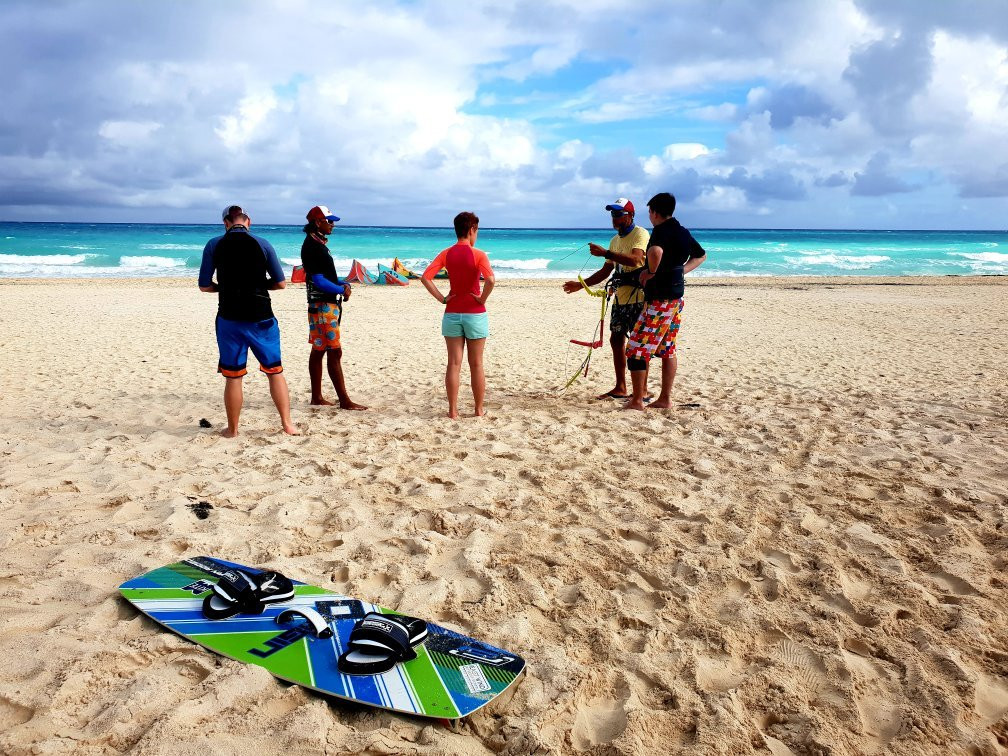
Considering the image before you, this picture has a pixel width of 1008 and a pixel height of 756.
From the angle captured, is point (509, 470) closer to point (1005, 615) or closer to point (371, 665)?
point (371, 665)

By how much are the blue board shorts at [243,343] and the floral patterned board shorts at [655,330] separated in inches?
118

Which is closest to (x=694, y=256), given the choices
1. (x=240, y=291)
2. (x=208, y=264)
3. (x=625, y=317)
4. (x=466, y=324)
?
(x=625, y=317)

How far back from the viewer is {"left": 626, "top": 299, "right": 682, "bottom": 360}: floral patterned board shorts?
225 inches

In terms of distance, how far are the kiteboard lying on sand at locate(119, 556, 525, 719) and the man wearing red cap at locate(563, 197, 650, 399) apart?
382 centimetres

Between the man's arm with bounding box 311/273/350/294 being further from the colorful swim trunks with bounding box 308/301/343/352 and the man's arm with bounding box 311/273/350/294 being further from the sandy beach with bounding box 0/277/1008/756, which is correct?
the sandy beach with bounding box 0/277/1008/756

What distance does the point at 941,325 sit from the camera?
12.3 meters

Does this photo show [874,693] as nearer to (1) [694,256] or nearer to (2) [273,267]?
(1) [694,256]

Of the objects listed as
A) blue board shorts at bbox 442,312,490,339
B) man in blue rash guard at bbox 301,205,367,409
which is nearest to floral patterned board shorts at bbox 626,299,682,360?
blue board shorts at bbox 442,312,490,339

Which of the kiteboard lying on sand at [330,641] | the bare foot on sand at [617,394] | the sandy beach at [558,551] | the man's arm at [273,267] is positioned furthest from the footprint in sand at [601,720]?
the bare foot on sand at [617,394]

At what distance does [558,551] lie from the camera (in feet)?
11.0

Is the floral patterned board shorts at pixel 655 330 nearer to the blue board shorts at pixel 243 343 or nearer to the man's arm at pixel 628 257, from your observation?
the man's arm at pixel 628 257

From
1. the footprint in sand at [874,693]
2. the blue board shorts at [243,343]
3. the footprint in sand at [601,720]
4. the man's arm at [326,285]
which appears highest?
the man's arm at [326,285]

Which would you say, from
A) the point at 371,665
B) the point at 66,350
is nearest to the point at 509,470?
the point at 371,665

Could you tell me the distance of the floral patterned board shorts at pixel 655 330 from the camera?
5727mm
